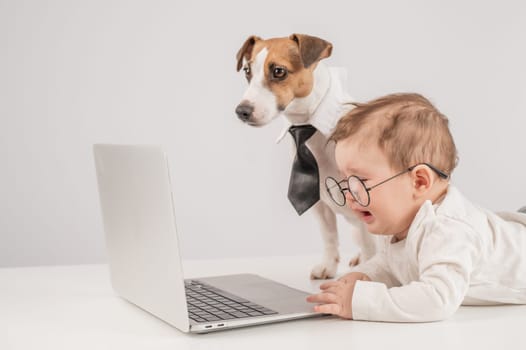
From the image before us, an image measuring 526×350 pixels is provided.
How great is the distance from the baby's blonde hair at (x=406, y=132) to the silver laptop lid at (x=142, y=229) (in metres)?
0.31

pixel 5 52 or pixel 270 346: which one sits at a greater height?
pixel 5 52

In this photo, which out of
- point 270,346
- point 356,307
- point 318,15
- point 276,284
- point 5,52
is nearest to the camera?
point 270,346

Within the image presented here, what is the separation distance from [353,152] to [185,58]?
1433 millimetres

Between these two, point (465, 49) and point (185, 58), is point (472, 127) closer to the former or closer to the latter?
point (465, 49)

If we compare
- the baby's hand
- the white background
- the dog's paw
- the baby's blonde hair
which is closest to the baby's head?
the baby's blonde hair

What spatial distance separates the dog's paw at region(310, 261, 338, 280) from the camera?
4.91ft

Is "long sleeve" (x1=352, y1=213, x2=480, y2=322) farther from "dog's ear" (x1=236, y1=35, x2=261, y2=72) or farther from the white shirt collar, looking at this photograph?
"dog's ear" (x1=236, y1=35, x2=261, y2=72)

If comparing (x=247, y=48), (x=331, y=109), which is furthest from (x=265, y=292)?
(x=247, y=48)

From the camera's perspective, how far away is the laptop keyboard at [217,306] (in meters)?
1.08

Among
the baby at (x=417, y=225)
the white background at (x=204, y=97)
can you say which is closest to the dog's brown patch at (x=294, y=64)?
the baby at (x=417, y=225)

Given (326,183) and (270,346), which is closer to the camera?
(270,346)

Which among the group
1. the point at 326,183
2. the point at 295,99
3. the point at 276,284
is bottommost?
the point at 276,284

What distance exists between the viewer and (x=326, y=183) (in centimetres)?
138

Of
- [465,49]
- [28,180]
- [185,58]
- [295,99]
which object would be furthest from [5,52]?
[465,49]
